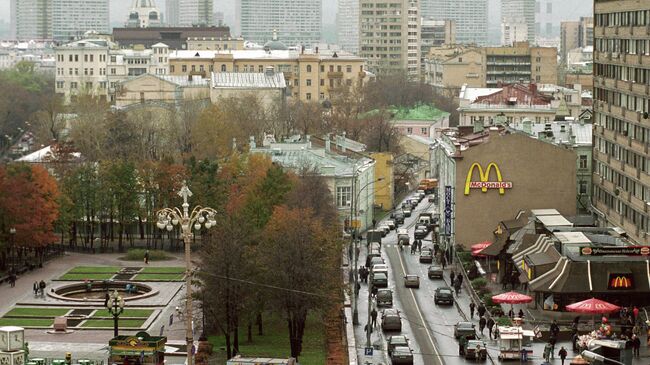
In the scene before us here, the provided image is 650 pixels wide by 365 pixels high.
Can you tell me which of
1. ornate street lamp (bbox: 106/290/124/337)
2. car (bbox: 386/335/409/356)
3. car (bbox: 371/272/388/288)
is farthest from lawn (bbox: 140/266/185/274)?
car (bbox: 386/335/409/356)

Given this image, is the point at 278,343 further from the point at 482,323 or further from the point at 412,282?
the point at 412,282

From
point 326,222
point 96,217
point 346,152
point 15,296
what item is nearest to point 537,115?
point 346,152

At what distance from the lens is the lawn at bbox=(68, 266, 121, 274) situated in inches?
3593

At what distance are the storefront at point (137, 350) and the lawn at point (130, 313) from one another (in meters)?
16.0

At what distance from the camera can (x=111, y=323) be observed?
74250 mm

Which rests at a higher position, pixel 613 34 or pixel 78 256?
pixel 613 34

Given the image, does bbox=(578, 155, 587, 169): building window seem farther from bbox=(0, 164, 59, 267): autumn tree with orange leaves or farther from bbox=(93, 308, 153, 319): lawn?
bbox=(0, 164, 59, 267): autumn tree with orange leaves

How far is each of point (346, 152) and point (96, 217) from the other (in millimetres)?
20662

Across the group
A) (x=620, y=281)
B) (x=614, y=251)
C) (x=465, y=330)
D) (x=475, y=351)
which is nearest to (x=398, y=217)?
(x=614, y=251)

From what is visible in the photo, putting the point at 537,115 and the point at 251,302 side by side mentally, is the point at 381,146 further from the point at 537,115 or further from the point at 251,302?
the point at 251,302

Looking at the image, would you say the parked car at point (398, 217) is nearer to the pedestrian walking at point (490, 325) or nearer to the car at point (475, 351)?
the pedestrian walking at point (490, 325)

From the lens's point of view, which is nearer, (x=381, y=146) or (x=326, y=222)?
(x=326, y=222)

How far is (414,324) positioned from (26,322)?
17676 millimetres

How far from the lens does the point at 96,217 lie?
104688mm
